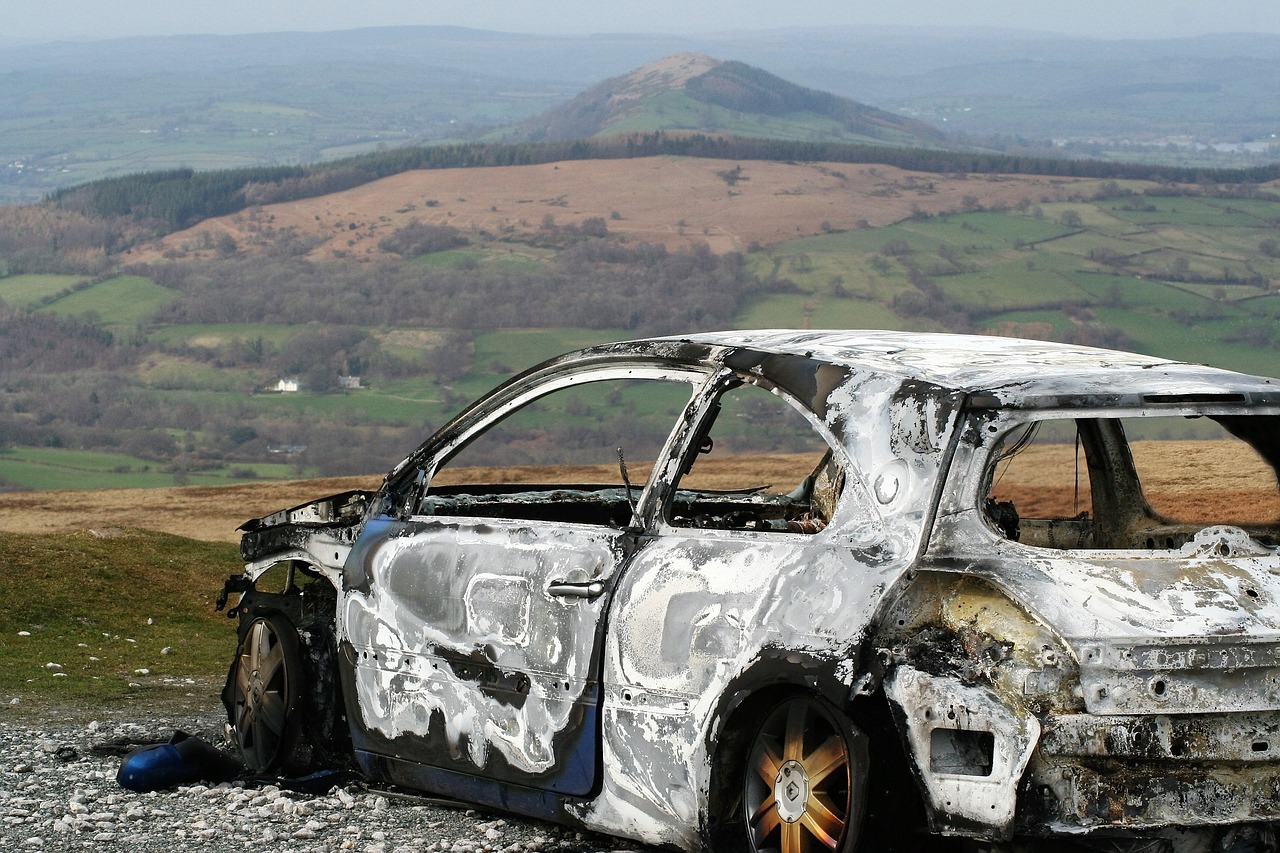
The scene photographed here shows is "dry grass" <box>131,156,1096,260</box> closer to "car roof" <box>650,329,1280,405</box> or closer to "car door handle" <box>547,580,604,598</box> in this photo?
"car roof" <box>650,329,1280,405</box>

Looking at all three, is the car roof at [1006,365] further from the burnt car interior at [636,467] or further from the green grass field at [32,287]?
the green grass field at [32,287]

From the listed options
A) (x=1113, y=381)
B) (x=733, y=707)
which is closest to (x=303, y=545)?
(x=733, y=707)

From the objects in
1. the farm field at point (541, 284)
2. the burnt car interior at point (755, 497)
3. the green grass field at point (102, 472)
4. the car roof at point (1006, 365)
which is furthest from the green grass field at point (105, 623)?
the farm field at point (541, 284)

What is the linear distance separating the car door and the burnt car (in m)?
0.01

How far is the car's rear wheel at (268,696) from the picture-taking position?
658 cm

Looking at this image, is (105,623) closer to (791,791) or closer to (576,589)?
(576,589)

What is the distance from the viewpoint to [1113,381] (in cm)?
448

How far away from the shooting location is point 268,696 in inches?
266

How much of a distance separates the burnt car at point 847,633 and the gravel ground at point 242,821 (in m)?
0.14

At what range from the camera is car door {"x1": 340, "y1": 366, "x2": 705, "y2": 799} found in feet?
17.1

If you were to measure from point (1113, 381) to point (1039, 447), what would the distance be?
1324 inches

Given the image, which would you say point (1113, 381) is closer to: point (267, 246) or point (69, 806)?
point (69, 806)

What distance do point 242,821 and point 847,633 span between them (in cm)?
269

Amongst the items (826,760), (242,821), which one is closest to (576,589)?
(826,760)
